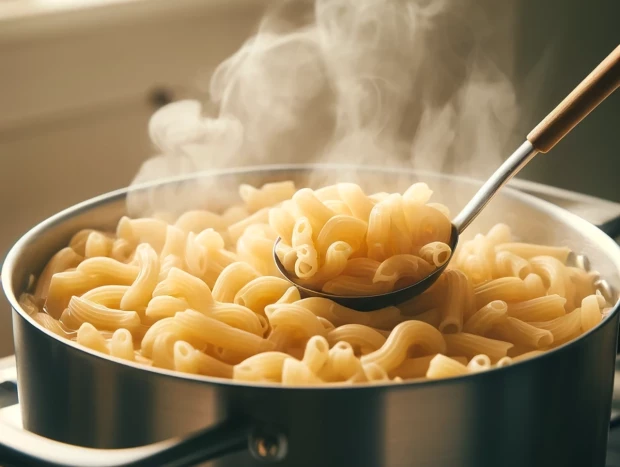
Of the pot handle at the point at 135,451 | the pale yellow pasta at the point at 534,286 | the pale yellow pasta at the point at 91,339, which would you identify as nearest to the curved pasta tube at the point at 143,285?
the pale yellow pasta at the point at 91,339

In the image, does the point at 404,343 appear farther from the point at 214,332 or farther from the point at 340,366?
the point at 214,332

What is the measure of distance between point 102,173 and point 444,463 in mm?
2021

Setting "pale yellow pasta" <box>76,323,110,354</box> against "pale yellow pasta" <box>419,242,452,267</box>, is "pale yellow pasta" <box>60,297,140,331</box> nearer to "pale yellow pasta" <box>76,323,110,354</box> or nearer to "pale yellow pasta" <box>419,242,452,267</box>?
"pale yellow pasta" <box>76,323,110,354</box>

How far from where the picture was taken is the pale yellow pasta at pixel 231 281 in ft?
3.18

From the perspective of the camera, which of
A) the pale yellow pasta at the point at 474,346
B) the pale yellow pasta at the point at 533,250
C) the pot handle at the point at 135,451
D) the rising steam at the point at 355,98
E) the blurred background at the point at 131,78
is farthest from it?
the blurred background at the point at 131,78

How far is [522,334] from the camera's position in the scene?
0.88 metres

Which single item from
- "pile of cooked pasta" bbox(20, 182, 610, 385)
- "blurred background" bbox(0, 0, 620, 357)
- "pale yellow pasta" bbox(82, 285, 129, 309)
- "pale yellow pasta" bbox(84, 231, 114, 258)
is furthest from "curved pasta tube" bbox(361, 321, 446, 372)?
"blurred background" bbox(0, 0, 620, 357)

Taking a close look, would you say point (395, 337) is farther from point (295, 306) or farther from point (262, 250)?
point (262, 250)

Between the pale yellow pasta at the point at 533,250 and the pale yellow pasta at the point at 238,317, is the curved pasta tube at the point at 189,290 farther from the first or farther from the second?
the pale yellow pasta at the point at 533,250

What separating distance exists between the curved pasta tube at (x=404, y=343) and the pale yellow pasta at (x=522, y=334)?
3.1 inches

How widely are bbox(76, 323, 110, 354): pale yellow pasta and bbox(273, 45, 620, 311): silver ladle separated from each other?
220mm

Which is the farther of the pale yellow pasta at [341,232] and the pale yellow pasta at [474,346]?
the pale yellow pasta at [341,232]

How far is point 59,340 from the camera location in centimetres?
69

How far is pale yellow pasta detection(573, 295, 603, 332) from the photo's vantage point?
897 millimetres
